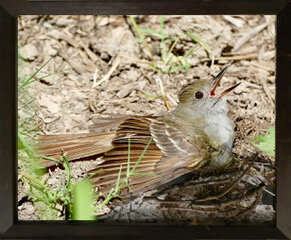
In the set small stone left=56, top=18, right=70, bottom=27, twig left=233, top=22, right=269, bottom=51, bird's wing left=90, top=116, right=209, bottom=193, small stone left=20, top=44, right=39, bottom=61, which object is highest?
small stone left=56, top=18, right=70, bottom=27

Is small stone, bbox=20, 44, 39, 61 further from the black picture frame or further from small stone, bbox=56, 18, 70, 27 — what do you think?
the black picture frame

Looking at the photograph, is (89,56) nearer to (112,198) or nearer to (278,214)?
(112,198)

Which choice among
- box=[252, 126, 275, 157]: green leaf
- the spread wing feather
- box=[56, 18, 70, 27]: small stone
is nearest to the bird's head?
the spread wing feather

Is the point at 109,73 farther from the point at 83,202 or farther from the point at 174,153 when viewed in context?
the point at 83,202

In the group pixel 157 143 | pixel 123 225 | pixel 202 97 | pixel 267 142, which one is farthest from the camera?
pixel 202 97

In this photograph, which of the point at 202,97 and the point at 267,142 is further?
the point at 202,97

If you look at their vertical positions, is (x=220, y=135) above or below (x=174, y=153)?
above

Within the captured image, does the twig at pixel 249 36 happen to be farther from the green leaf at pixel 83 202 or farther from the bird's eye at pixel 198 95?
the green leaf at pixel 83 202

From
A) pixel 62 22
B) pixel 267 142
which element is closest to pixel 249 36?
pixel 267 142
